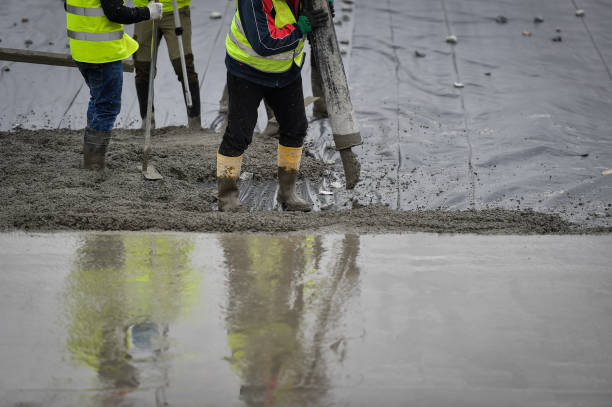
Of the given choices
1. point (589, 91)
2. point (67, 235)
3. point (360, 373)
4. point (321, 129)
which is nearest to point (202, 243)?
point (67, 235)

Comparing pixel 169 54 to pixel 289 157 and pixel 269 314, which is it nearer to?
pixel 289 157

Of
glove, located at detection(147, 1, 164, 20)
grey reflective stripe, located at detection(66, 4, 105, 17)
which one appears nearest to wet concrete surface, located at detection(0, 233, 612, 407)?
grey reflective stripe, located at detection(66, 4, 105, 17)

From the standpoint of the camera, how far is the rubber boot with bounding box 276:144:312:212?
4.44 metres

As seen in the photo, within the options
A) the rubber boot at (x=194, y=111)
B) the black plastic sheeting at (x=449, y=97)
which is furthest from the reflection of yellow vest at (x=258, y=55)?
the rubber boot at (x=194, y=111)

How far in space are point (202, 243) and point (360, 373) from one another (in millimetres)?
1288

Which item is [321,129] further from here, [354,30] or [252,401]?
[252,401]

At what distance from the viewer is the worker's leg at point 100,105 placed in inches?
180

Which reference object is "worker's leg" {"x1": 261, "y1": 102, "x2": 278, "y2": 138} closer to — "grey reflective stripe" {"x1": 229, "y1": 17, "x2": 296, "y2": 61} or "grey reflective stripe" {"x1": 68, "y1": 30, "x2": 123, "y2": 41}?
"grey reflective stripe" {"x1": 68, "y1": 30, "x2": 123, "y2": 41}

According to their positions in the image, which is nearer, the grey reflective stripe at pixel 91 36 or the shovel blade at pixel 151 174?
the grey reflective stripe at pixel 91 36

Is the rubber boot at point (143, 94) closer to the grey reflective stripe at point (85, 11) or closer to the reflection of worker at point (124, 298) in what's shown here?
the grey reflective stripe at point (85, 11)

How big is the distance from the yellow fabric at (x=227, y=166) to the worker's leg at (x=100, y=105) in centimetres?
94

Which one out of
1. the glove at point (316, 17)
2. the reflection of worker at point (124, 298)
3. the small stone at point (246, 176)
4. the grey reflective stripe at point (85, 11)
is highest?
the glove at point (316, 17)

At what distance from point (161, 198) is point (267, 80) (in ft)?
3.67

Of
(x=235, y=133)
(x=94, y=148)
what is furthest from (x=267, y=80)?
(x=94, y=148)
